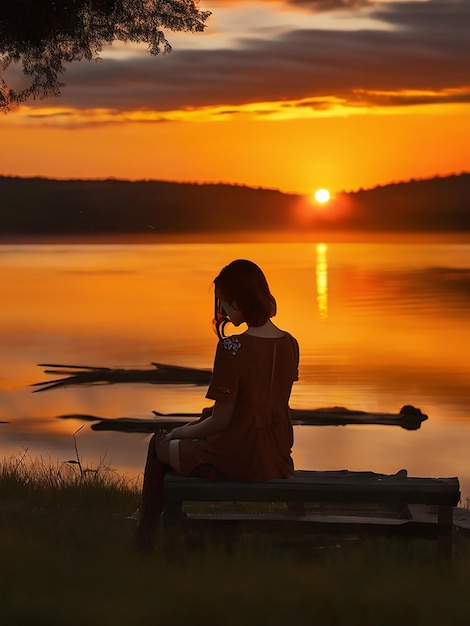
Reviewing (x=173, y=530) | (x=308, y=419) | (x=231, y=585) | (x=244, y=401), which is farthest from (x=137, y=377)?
(x=231, y=585)

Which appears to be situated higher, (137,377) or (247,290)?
(247,290)

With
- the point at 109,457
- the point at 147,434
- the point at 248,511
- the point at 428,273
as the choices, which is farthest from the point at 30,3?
the point at 428,273

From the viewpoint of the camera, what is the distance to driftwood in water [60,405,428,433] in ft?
67.5

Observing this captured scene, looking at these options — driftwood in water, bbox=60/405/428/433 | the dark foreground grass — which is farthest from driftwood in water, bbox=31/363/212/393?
the dark foreground grass

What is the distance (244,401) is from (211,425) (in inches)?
10.8

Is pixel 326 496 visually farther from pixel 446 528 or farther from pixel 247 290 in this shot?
pixel 247 290

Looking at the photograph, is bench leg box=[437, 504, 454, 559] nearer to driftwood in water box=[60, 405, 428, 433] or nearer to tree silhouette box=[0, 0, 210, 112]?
tree silhouette box=[0, 0, 210, 112]

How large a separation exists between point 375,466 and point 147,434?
414 cm

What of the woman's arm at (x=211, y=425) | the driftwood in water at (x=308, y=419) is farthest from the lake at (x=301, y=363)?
the woman's arm at (x=211, y=425)

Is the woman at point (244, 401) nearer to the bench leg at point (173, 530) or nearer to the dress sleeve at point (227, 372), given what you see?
the dress sleeve at point (227, 372)

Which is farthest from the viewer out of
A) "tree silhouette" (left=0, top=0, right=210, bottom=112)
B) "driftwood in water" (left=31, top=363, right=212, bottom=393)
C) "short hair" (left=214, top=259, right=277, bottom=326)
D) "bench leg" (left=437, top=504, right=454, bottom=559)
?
"driftwood in water" (left=31, top=363, right=212, bottom=393)

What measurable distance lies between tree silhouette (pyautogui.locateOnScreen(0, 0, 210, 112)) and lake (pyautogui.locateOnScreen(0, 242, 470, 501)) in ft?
10.8

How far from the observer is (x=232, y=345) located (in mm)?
7332

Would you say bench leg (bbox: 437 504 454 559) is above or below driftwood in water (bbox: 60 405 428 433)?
above
